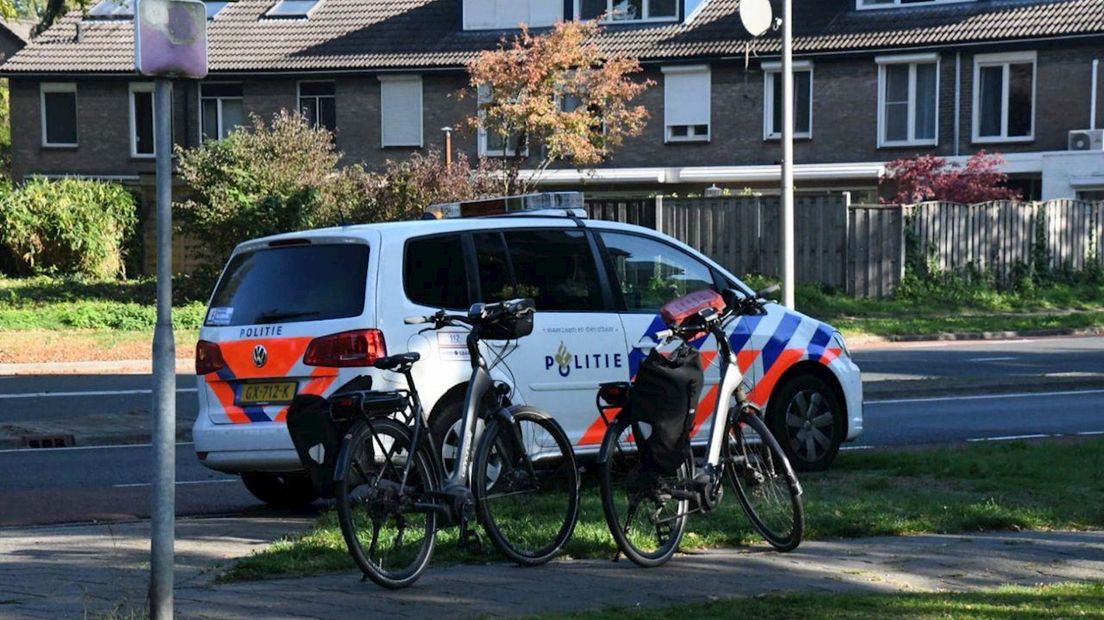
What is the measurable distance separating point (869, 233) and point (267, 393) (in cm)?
2265

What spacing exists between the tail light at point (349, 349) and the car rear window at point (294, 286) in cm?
15

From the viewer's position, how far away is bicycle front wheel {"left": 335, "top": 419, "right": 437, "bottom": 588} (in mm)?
7109

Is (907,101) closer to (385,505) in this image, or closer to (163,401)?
(385,505)

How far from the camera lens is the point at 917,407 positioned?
16.6 metres

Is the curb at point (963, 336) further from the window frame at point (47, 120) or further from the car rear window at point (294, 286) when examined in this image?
the window frame at point (47, 120)

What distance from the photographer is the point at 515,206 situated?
441 inches

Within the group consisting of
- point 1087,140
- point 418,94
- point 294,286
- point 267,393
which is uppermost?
point 418,94

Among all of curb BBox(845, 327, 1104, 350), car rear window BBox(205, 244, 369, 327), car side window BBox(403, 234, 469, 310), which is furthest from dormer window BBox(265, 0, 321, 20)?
→ car side window BBox(403, 234, 469, 310)

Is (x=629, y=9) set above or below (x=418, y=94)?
above

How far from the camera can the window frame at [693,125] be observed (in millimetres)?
39688

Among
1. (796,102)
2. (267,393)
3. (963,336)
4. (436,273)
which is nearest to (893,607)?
(436,273)

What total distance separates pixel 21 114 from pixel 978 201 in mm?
26077

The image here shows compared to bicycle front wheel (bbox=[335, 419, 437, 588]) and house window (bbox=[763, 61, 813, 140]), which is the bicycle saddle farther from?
house window (bbox=[763, 61, 813, 140])

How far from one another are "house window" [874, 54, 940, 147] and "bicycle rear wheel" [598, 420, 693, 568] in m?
31.8
